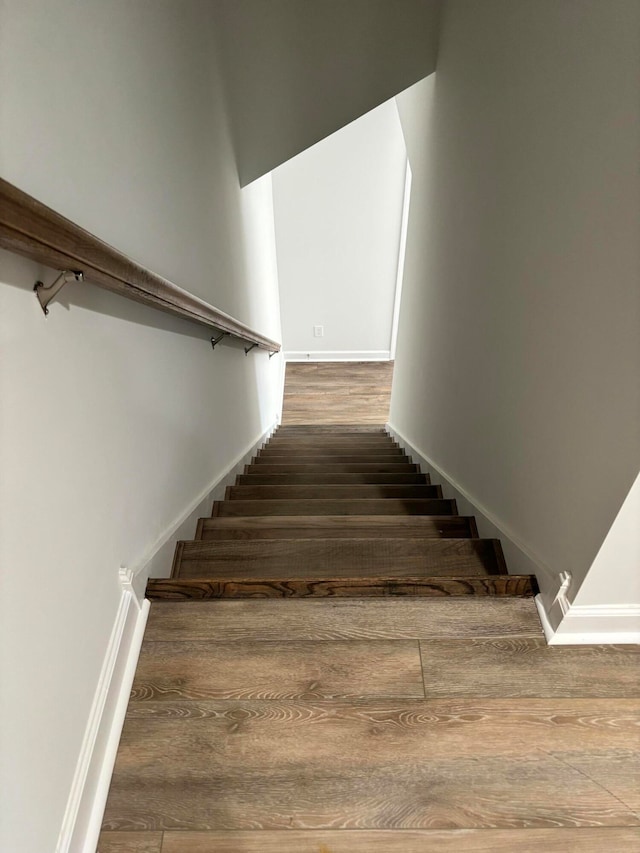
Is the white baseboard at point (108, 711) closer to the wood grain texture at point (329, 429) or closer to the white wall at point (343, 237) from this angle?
the wood grain texture at point (329, 429)

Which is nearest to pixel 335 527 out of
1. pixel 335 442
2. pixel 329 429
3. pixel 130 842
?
pixel 130 842

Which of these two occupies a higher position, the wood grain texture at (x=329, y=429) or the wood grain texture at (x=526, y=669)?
the wood grain texture at (x=526, y=669)

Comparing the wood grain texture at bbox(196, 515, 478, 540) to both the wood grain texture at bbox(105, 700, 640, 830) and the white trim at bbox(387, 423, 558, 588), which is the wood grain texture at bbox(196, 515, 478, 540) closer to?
the white trim at bbox(387, 423, 558, 588)

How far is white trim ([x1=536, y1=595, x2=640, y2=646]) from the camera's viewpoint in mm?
1124

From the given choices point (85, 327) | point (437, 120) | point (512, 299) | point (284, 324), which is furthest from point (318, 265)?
point (85, 327)

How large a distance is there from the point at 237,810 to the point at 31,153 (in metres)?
1.23

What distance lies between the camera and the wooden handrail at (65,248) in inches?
23.0

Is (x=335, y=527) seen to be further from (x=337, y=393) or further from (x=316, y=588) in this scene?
(x=337, y=393)

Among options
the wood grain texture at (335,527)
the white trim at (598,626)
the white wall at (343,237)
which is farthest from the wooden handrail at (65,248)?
the white wall at (343,237)

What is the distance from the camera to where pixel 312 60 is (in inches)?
94.5

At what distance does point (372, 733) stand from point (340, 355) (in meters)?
5.47

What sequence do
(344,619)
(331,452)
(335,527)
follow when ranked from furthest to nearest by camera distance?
(331,452), (335,527), (344,619)

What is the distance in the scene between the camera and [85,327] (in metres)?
0.94

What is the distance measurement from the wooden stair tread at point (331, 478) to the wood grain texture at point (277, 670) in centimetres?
146
